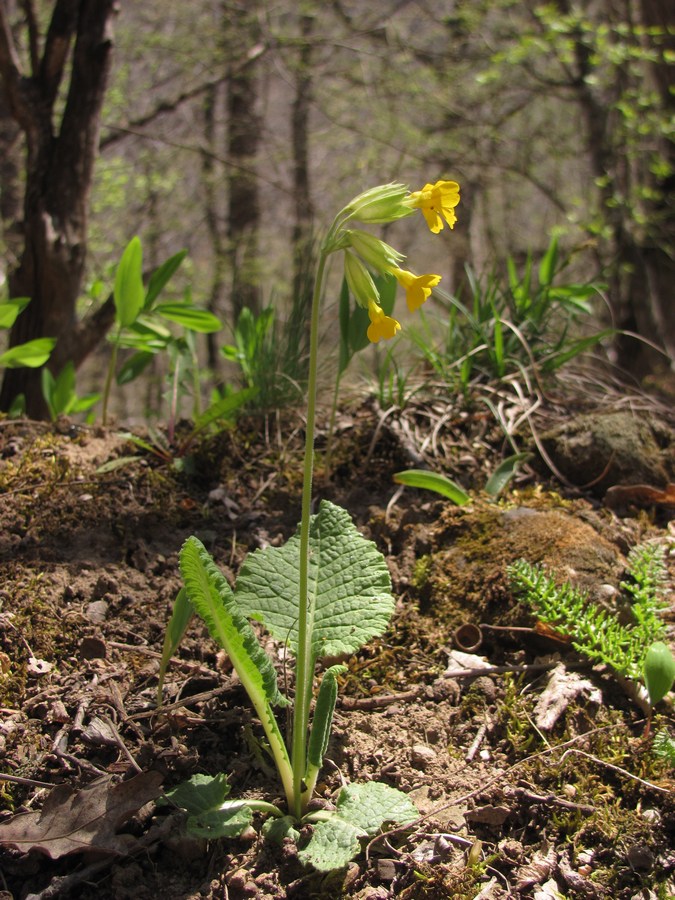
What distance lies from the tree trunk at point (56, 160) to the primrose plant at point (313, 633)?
1.99 m

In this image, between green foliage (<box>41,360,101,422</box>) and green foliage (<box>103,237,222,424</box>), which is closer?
green foliage (<box>103,237,222,424</box>)

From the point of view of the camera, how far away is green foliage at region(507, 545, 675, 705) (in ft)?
5.05

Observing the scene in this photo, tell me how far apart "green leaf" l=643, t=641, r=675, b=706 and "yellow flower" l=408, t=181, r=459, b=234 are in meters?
0.96

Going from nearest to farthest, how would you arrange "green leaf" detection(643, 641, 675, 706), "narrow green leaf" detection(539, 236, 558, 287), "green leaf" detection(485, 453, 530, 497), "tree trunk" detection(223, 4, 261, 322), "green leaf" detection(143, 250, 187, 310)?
1. "green leaf" detection(643, 641, 675, 706)
2. "green leaf" detection(485, 453, 530, 497)
3. "green leaf" detection(143, 250, 187, 310)
4. "narrow green leaf" detection(539, 236, 558, 287)
5. "tree trunk" detection(223, 4, 261, 322)

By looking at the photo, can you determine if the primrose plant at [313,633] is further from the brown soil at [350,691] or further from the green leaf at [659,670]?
the green leaf at [659,670]

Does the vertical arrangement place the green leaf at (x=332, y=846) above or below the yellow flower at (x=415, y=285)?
below

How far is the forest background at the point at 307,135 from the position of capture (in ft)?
10.2

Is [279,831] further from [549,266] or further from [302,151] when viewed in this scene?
[302,151]

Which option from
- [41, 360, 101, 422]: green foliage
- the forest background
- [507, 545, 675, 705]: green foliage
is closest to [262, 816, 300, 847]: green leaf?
[507, 545, 675, 705]: green foliage

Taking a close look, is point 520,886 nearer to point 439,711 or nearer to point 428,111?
point 439,711

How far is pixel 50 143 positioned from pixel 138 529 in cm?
192

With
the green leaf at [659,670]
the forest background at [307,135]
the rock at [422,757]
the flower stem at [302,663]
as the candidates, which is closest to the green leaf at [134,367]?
the forest background at [307,135]

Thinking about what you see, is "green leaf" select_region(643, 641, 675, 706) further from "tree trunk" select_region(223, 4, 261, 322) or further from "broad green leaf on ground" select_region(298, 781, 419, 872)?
"tree trunk" select_region(223, 4, 261, 322)

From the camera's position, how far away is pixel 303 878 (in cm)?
133
